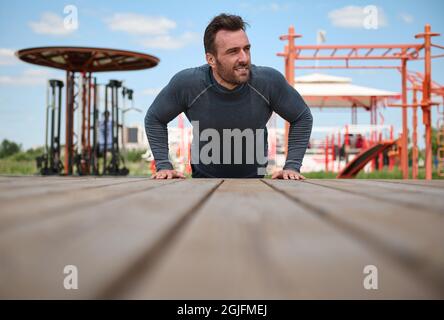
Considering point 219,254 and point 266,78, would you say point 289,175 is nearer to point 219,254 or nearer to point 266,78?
point 266,78

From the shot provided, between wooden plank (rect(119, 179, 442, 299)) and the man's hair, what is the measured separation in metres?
2.57

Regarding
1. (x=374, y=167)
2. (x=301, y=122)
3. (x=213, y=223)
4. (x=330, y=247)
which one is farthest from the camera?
(x=374, y=167)

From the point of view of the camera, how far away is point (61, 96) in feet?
29.9

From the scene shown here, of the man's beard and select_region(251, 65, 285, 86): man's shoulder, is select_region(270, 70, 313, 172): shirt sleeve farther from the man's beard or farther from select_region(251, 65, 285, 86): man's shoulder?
the man's beard

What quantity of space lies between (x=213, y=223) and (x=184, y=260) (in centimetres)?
21

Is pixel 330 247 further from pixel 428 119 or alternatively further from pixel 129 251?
pixel 428 119

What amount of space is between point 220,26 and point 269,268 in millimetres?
2786

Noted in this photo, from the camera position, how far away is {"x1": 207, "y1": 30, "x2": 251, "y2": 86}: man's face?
2.82 metres

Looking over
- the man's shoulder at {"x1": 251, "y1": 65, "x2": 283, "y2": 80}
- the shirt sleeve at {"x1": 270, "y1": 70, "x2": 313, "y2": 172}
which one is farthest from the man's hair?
the shirt sleeve at {"x1": 270, "y1": 70, "x2": 313, "y2": 172}

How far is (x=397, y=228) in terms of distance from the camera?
2.09 feet

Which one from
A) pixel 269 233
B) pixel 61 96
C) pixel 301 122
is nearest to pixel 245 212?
pixel 269 233

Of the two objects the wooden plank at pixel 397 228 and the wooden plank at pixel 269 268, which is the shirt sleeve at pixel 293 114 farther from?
the wooden plank at pixel 269 268

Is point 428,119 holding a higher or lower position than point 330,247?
higher

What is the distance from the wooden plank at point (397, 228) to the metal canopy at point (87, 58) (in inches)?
331
